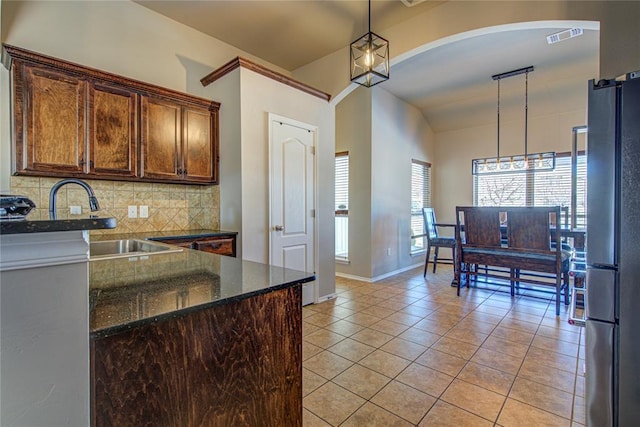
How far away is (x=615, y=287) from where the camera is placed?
4.47ft

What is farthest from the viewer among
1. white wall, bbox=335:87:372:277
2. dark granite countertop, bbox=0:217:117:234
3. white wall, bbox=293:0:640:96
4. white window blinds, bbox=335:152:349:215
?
white window blinds, bbox=335:152:349:215

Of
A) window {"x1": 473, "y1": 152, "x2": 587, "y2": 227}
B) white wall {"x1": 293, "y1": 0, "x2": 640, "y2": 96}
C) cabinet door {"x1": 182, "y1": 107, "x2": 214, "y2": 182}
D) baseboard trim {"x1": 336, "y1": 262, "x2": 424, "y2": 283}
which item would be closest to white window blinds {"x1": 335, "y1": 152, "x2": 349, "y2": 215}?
baseboard trim {"x1": 336, "y1": 262, "x2": 424, "y2": 283}

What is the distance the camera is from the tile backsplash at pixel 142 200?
2.49 m

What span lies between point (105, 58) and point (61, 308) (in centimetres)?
308

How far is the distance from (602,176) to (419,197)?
15.8 feet

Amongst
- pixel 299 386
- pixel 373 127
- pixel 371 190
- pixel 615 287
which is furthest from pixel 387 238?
pixel 299 386

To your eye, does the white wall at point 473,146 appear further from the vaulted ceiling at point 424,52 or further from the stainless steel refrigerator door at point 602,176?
the stainless steel refrigerator door at point 602,176

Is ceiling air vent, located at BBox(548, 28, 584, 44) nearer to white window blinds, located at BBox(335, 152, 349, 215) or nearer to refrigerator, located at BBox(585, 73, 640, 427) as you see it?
refrigerator, located at BBox(585, 73, 640, 427)

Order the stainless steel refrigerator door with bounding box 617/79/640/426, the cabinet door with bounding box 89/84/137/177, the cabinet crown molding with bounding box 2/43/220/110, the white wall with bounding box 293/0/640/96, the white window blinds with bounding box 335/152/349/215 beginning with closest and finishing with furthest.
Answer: the stainless steel refrigerator door with bounding box 617/79/640/426
the white wall with bounding box 293/0/640/96
the cabinet crown molding with bounding box 2/43/220/110
the cabinet door with bounding box 89/84/137/177
the white window blinds with bounding box 335/152/349/215

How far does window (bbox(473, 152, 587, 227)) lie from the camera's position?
4.88 meters

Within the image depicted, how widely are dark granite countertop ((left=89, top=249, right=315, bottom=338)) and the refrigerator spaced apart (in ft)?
4.44

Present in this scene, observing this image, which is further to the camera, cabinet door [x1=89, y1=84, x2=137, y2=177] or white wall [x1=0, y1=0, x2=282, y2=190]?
cabinet door [x1=89, y1=84, x2=137, y2=177]

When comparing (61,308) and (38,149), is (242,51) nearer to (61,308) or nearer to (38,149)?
(38,149)

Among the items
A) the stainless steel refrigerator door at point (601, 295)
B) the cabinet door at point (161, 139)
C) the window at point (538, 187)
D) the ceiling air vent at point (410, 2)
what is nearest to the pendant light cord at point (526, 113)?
the window at point (538, 187)
